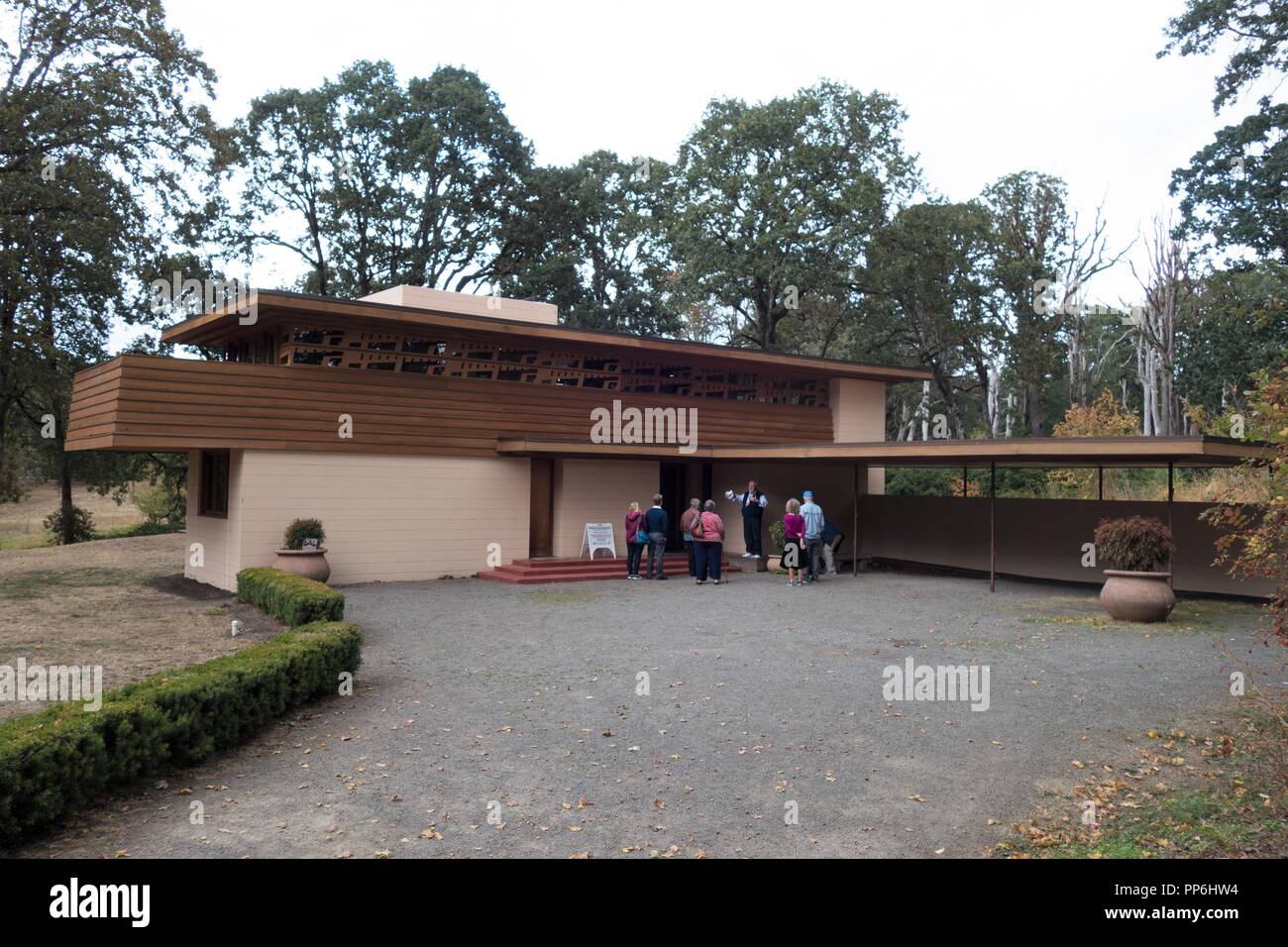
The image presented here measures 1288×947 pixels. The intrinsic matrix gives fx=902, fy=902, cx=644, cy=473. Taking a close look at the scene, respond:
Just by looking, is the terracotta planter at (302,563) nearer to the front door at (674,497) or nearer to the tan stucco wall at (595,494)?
the tan stucco wall at (595,494)

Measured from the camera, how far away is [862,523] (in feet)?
77.4

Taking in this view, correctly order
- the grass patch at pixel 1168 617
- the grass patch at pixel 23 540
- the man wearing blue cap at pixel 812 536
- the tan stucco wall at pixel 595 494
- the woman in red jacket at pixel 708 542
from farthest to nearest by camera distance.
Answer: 1. the grass patch at pixel 23 540
2. the tan stucco wall at pixel 595 494
3. the man wearing blue cap at pixel 812 536
4. the woman in red jacket at pixel 708 542
5. the grass patch at pixel 1168 617

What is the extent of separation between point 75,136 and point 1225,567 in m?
24.5

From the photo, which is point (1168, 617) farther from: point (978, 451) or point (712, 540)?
point (712, 540)

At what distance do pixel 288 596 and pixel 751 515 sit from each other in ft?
32.5

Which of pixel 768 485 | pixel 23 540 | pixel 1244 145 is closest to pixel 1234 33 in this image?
pixel 1244 145

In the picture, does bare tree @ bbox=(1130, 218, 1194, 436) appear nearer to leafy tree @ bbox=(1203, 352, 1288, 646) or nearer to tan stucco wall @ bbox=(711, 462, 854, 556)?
tan stucco wall @ bbox=(711, 462, 854, 556)

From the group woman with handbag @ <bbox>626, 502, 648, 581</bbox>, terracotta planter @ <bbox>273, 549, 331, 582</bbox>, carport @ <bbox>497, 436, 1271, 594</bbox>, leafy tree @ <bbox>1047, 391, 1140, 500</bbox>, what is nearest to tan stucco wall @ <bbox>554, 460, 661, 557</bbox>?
carport @ <bbox>497, 436, 1271, 594</bbox>

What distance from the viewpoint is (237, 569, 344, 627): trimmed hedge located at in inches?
423

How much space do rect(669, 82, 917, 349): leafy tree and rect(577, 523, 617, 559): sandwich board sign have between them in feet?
48.3

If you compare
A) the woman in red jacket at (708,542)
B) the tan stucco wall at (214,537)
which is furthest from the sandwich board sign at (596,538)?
the tan stucco wall at (214,537)

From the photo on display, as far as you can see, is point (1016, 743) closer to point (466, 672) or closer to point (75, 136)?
point (466, 672)

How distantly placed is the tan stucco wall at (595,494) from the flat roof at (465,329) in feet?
8.70

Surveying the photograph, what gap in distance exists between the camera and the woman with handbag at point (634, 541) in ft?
58.2
